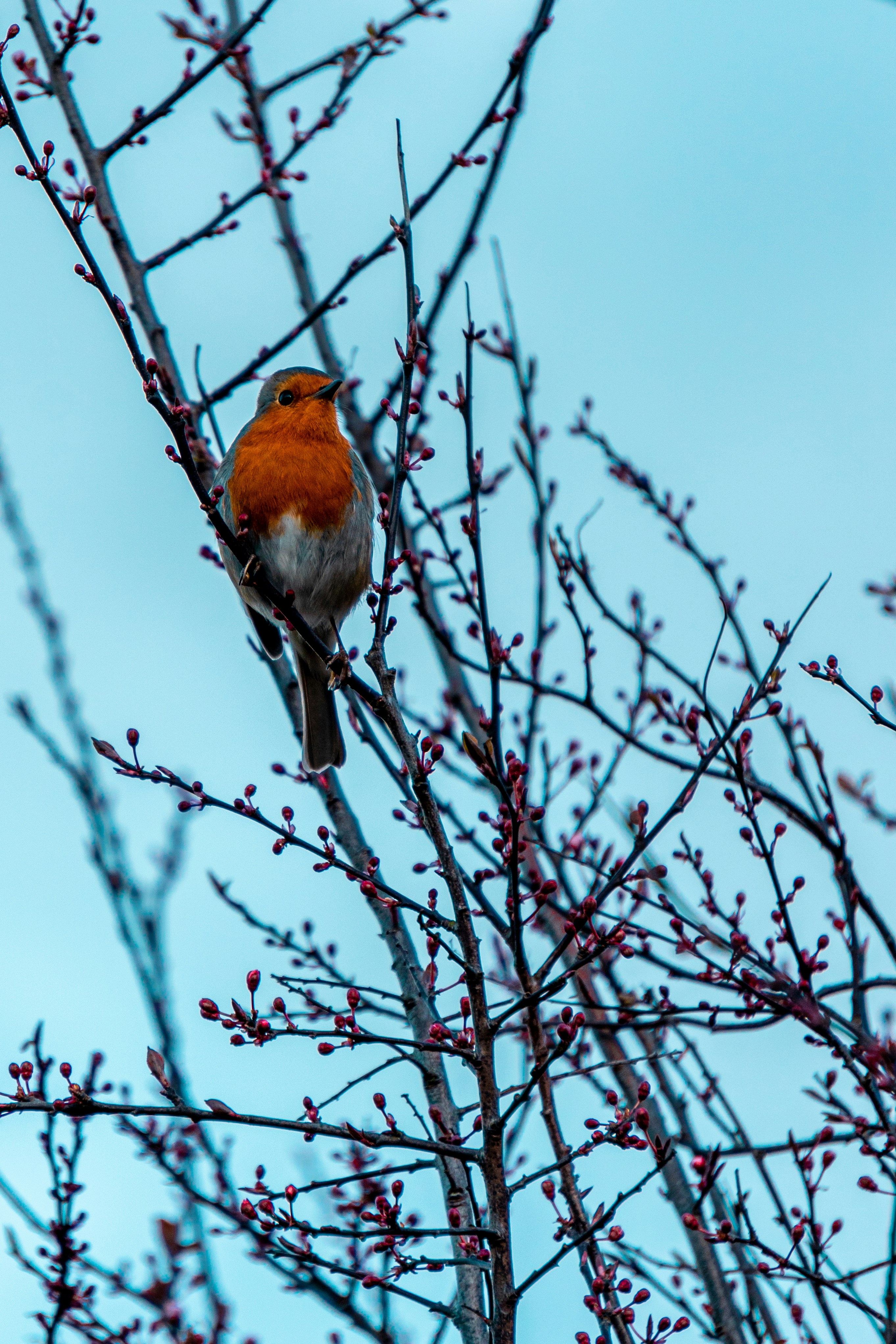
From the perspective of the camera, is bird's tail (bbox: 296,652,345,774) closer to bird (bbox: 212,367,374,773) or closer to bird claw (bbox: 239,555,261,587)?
bird (bbox: 212,367,374,773)

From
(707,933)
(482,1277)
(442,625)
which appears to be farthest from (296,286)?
(482,1277)

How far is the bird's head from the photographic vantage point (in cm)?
547

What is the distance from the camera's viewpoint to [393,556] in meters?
2.98

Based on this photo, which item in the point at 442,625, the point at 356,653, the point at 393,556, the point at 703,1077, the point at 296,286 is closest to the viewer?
the point at 393,556

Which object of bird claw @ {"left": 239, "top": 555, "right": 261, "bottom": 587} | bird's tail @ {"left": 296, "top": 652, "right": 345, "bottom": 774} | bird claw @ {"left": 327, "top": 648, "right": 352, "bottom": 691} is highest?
bird's tail @ {"left": 296, "top": 652, "right": 345, "bottom": 774}

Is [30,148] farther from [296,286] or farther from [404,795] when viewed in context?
[296,286]

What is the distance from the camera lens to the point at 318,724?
18.2 ft

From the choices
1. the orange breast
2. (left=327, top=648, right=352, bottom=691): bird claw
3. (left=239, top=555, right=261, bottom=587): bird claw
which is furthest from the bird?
(left=327, top=648, right=352, bottom=691): bird claw

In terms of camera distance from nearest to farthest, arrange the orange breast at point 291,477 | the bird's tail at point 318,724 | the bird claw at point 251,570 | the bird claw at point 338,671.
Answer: the bird claw at point 338,671 → the bird claw at point 251,570 → the orange breast at point 291,477 → the bird's tail at point 318,724

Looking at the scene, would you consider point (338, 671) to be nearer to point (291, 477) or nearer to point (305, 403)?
point (291, 477)

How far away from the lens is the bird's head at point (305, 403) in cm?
547

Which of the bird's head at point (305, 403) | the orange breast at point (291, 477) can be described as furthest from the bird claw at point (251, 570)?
the bird's head at point (305, 403)

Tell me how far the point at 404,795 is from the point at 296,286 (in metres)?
3.12

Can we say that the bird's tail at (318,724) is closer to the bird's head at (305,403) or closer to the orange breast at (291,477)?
the orange breast at (291,477)
